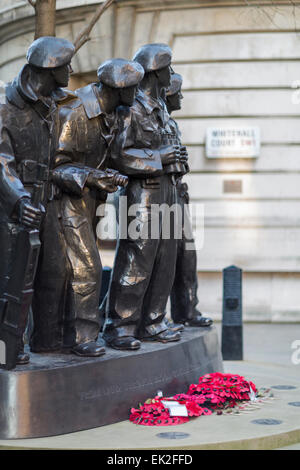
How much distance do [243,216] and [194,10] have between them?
349 centimetres

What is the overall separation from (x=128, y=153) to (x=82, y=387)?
1.87 meters

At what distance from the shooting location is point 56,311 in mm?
6051

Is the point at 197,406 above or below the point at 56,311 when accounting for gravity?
below

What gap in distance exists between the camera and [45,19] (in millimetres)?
9562

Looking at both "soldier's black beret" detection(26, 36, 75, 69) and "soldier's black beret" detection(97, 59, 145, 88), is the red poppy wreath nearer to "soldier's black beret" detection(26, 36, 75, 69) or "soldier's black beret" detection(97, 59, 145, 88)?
"soldier's black beret" detection(97, 59, 145, 88)

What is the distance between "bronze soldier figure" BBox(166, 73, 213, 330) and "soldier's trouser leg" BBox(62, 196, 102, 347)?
5.43 feet

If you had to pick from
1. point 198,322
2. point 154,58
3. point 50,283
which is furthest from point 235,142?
point 50,283

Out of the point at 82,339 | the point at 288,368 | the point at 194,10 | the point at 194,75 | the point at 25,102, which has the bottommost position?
the point at 288,368

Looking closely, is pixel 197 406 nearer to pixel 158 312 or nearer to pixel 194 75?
pixel 158 312

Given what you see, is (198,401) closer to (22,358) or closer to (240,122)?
(22,358)

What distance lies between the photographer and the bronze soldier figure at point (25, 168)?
5.37 m

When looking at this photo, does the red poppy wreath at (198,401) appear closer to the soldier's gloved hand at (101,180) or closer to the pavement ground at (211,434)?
the pavement ground at (211,434)

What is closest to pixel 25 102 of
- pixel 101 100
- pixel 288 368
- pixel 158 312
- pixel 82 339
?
pixel 101 100

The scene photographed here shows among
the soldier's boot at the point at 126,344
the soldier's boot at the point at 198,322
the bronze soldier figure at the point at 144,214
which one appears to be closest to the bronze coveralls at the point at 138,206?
the bronze soldier figure at the point at 144,214
